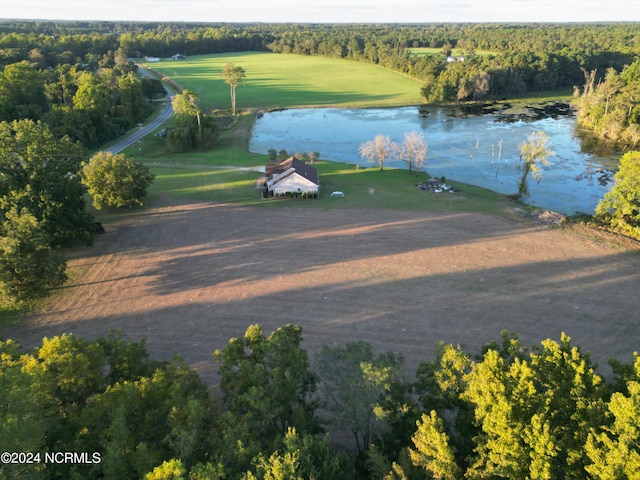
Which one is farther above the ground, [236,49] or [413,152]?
[236,49]

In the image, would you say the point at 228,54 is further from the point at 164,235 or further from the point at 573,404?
the point at 573,404

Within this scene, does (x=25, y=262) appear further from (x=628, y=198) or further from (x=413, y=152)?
(x=628, y=198)

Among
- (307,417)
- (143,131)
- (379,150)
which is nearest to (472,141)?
(379,150)

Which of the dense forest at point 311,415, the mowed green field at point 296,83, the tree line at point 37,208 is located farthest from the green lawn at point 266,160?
the dense forest at point 311,415

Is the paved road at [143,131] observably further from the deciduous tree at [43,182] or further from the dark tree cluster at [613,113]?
the dark tree cluster at [613,113]

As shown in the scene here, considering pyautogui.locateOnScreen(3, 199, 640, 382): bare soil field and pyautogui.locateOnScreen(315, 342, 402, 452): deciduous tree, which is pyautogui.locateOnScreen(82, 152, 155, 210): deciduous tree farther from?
pyautogui.locateOnScreen(315, 342, 402, 452): deciduous tree

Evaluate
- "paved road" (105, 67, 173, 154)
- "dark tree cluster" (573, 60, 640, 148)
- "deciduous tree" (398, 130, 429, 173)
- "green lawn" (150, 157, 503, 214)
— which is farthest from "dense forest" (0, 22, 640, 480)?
"dark tree cluster" (573, 60, 640, 148)
